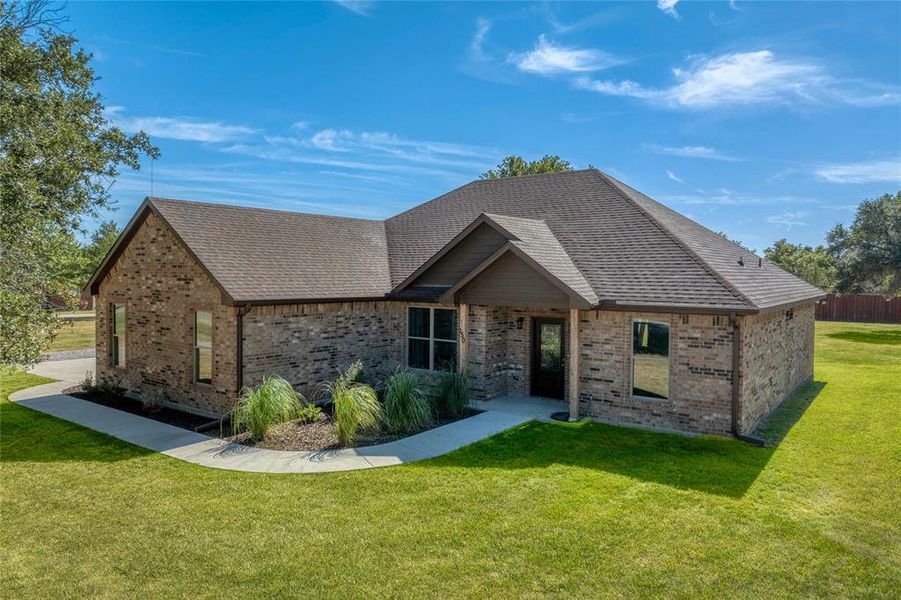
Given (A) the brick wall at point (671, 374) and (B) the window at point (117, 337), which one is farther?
(B) the window at point (117, 337)

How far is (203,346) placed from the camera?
42.1 ft

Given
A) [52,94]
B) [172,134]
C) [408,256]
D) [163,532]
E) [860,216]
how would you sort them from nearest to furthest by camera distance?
[163,532] → [52,94] → [408,256] → [172,134] → [860,216]

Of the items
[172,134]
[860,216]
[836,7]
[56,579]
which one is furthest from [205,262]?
[860,216]

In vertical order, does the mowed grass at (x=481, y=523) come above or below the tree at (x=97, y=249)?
below

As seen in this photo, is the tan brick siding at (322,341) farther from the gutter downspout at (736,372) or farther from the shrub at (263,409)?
the gutter downspout at (736,372)

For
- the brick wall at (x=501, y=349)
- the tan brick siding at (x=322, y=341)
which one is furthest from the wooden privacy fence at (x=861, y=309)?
the tan brick siding at (x=322, y=341)

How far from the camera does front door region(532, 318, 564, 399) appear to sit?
13.7 metres

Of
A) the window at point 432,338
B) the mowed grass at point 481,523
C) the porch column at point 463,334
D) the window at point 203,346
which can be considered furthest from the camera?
the window at point 432,338

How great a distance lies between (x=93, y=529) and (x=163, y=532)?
940mm

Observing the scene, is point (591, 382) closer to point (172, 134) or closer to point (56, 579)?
point (56, 579)

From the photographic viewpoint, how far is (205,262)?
12203 mm

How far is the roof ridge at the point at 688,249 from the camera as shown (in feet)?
34.9

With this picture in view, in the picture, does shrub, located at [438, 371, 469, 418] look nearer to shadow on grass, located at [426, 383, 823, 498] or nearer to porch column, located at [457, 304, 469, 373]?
porch column, located at [457, 304, 469, 373]

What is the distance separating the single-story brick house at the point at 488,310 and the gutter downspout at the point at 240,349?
0.04 metres
